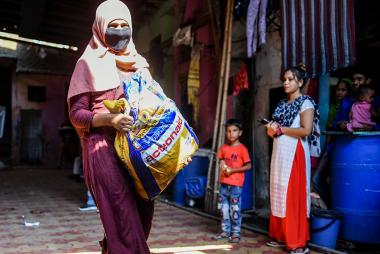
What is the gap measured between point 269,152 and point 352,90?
173 centimetres

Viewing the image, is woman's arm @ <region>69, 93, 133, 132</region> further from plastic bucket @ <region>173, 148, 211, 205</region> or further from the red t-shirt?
plastic bucket @ <region>173, 148, 211, 205</region>

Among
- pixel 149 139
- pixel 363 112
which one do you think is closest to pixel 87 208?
pixel 363 112

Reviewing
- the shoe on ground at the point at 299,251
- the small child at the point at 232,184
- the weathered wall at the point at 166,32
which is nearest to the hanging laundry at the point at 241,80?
the small child at the point at 232,184

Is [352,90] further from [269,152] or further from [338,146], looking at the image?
[269,152]

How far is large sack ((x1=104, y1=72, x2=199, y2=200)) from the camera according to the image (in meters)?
2.23

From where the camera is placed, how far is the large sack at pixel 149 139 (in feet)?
7.31

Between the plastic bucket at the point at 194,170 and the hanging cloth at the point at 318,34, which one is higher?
the hanging cloth at the point at 318,34

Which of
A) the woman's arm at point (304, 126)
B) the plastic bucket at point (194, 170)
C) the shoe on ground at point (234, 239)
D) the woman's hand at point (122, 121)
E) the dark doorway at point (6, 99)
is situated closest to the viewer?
the woman's hand at point (122, 121)

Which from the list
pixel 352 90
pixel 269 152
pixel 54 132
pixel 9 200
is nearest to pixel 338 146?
pixel 352 90

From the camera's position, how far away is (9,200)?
24.3 feet

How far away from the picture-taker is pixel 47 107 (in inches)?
651

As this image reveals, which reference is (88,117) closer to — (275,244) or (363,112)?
(275,244)

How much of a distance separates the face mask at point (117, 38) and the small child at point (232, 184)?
7.78ft

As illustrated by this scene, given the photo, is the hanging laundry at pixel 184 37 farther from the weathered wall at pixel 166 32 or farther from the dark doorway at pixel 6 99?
the dark doorway at pixel 6 99
